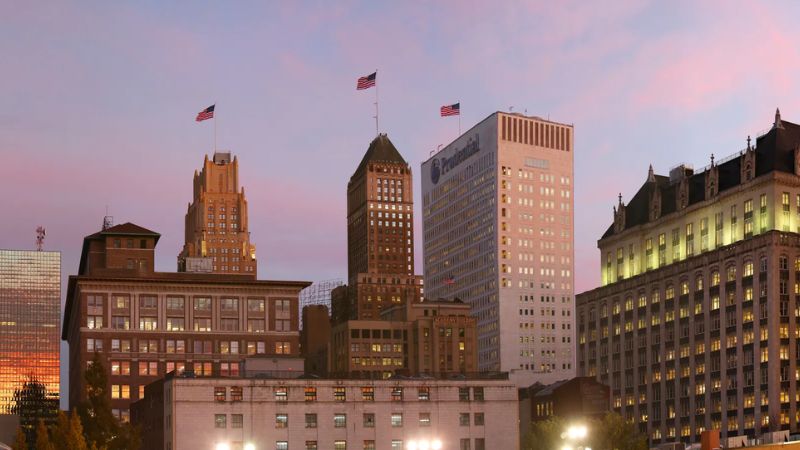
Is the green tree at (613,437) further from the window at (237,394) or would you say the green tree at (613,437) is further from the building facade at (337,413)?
the window at (237,394)

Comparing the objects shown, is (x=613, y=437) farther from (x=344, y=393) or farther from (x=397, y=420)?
(x=344, y=393)

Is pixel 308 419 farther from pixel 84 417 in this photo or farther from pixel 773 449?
pixel 773 449

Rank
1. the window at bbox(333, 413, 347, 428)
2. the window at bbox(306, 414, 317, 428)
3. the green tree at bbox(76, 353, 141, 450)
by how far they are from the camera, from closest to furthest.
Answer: the green tree at bbox(76, 353, 141, 450), the window at bbox(306, 414, 317, 428), the window at bbox(333, 413, 347, 428)

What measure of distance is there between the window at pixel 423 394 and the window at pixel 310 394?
42.4ft

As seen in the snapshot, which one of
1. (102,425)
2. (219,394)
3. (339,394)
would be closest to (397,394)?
(339,394)

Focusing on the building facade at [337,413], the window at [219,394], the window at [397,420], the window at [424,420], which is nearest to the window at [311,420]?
the building facade at [337,413]

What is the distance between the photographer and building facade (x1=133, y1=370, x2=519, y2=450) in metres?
169


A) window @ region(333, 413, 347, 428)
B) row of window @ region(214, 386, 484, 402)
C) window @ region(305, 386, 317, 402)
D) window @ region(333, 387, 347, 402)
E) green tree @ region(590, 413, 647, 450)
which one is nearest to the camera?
row of window @ region(214, 386, 484, 402)

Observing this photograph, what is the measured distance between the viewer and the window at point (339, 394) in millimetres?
173625

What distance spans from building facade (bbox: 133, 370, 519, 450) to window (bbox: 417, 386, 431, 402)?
0.12 metres

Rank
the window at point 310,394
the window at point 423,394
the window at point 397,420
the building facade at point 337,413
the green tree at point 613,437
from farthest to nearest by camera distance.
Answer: the green tree at point 613,437, the window at point 423,394, the window at point 397,420, the window at point 310,394, the building facade at point 337,413

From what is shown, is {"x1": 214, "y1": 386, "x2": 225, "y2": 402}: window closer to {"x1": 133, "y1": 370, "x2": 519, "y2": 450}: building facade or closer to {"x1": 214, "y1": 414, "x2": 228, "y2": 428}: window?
{"x1": 133, "y1": 370, "x2": 519, "y2": 450}: building facade

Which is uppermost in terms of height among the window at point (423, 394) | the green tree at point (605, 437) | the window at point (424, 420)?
the window at point (423, 394)

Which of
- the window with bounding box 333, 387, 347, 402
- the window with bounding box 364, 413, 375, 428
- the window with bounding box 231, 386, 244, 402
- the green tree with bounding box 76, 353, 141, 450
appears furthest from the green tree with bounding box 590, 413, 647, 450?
the green tree with bounding box 76, 353, 141, 450
